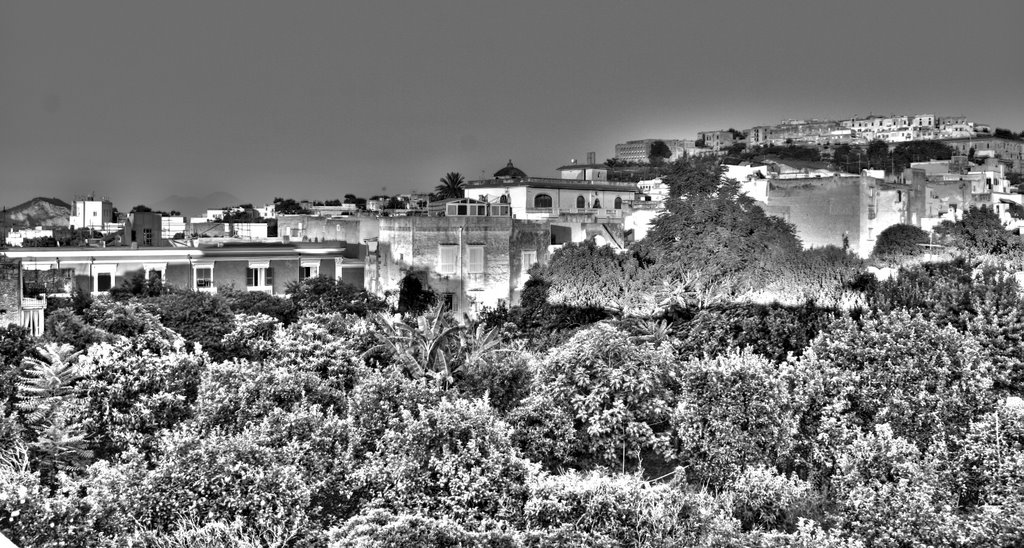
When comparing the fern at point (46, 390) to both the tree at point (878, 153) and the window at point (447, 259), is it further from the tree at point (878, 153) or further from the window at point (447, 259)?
the tree at point (878, 153)

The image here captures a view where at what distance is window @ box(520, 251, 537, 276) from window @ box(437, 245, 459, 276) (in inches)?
100

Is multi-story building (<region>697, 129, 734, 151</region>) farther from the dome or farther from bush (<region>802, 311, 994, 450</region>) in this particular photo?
bush (<region>802, 311, 994, 450</region>)

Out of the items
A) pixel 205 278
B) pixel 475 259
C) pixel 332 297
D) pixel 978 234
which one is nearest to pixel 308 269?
pixel 205 278

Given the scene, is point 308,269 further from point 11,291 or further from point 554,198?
point 554,198

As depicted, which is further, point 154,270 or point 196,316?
point 154,270

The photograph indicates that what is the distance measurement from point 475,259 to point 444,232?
58.5 inches

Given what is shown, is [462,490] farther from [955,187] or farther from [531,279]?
[955,187]

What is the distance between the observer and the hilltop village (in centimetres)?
3450

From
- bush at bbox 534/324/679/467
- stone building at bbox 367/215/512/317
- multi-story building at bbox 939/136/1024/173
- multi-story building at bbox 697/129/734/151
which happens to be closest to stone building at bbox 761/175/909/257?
stone building at bbox 367/215/512/317

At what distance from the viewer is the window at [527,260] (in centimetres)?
3844

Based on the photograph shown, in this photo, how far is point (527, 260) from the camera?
38.6m

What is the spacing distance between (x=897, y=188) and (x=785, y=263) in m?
21.4

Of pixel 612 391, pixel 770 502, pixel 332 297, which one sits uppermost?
pixel 332 297

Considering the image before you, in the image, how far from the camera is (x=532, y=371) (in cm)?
1788
